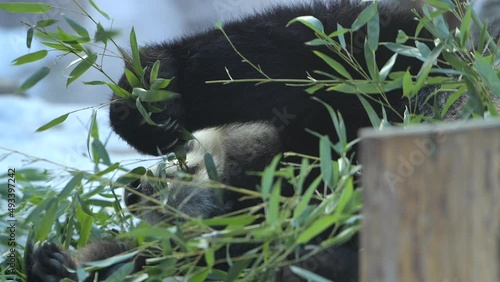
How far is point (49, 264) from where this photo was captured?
1855 mm

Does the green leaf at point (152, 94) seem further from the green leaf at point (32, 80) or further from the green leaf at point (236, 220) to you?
the green leaf at point (236, 220)

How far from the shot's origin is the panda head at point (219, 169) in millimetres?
1975

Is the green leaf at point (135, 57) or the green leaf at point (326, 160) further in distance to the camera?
the green leaf at point (135, 57)

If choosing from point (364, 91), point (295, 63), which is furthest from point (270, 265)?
point (295, 63)

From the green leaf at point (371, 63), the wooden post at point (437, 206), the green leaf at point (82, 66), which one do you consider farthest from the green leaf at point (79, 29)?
the wooden post at point (437, 206)

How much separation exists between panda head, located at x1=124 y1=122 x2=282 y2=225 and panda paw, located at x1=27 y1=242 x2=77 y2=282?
8.2 inches

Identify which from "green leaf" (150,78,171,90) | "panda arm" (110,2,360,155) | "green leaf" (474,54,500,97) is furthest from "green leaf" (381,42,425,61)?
"green leaf" (150,78,171,90)

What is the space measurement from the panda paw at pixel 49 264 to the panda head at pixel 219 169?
21cm

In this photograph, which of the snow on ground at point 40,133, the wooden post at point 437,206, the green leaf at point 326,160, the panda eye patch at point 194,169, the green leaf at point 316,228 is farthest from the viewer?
the snow on ground at point 40,133

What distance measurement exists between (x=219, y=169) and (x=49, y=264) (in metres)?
0.55

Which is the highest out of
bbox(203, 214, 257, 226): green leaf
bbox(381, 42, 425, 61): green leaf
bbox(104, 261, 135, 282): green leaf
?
bbox(381, 42, 425, 61): green leaf

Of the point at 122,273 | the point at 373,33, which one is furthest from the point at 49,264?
the point at 373,33

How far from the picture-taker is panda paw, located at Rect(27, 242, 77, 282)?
185 cm

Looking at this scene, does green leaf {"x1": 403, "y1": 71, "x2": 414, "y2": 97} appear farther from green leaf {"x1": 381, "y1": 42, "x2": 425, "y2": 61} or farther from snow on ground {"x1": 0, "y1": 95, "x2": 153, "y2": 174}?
snow on ground {"x1": 0, "y1": 95, "x2": 153, "y2": 174}
